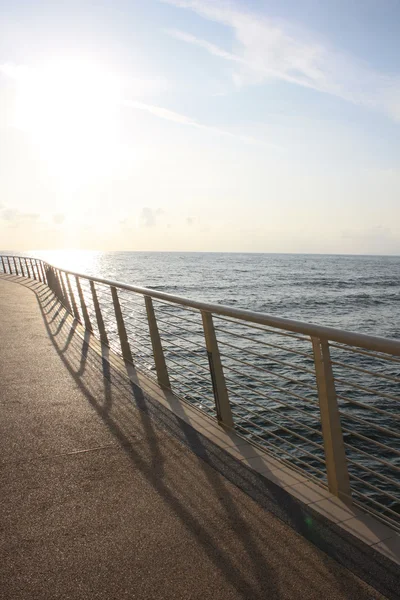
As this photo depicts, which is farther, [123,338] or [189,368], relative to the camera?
[189,368]

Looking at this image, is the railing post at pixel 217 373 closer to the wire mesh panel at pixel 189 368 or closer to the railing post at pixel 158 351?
the wire mesh panel at pixel 189 368

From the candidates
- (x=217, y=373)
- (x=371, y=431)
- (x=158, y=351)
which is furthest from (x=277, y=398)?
(x=217, y=373)

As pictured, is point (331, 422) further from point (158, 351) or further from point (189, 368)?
point (189, 368)

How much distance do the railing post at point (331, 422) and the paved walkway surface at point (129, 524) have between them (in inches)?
20.3

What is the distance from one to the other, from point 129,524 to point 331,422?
1306mm

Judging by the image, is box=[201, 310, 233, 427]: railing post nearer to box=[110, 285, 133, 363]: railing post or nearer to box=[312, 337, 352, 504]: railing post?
box=[312, 337, 352, 504]: railing post

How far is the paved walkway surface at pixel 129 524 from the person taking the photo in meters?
2.44

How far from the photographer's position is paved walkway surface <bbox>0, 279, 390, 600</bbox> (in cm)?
244

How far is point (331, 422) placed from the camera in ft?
10.5

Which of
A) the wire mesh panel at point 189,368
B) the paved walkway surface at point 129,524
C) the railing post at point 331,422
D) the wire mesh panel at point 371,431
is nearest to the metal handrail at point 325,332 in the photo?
the railing post at point 331,422

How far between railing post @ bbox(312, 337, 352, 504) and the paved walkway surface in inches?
20.3

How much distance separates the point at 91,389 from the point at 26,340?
169 inches

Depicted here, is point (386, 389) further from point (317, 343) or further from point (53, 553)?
point (53, 553)

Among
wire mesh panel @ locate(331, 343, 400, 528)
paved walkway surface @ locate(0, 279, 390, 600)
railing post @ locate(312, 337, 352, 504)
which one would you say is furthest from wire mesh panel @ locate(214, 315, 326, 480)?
railing post @ locate(312, 337, 352, 504)
